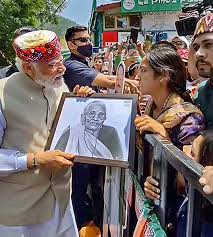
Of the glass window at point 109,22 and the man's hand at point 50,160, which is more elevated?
the man's hand at point 50,160

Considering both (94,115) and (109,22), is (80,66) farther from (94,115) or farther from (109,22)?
(109,22)

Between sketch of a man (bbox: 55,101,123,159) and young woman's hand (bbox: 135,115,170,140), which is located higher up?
young woman's hand (bbox: 135,115,170,140)

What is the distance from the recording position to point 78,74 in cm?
400

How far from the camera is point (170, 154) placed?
6.41 ft

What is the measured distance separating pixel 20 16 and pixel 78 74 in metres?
21.2

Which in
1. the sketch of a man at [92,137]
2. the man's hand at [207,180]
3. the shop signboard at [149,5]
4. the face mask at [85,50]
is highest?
the shop signboard at [149,5]

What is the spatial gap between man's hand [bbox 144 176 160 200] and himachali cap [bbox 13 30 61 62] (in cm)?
80

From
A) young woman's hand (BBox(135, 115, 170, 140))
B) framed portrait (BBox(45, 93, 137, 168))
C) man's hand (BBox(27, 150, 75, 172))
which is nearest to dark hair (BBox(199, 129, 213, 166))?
young woman's hand (BBox(135, 115, 170, 140))

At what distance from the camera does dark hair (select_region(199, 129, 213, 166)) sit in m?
1.84

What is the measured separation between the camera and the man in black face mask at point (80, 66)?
12.7ft

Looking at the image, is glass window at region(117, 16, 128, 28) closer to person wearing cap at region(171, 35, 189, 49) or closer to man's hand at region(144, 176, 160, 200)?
person wearing cap at region(171, 35, 189, 49)

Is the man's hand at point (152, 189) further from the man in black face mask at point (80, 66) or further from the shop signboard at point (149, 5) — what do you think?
the shop signboard at point (149, 5)

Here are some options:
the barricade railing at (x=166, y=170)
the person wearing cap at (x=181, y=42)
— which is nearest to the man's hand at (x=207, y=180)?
the barricade railing at (x=166, y=170)

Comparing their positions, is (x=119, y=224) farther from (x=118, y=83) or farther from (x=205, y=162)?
(x=205, y=162)
